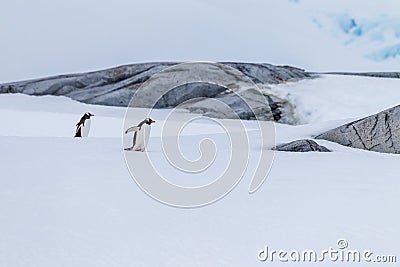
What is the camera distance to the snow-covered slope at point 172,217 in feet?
5.29

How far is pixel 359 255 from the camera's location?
1654 mm

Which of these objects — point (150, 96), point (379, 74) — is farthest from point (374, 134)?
point (379, 74)

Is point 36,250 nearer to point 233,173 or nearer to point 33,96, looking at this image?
point 233,173

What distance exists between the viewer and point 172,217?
2035mm

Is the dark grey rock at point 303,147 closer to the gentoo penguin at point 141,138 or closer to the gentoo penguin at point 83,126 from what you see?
the gentoo penguin at point 141,138

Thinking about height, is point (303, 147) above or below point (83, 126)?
below

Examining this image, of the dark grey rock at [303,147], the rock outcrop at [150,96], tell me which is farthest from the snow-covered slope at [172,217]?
the rock outcrop at [150,96]

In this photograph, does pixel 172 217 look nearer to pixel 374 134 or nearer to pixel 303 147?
pixel 303 147

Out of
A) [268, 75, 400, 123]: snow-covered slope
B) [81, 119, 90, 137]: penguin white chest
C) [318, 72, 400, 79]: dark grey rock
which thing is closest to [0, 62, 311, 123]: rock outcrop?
[268, 75, 400, 123]: snow-covered slope

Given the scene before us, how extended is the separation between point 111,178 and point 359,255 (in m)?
1.63

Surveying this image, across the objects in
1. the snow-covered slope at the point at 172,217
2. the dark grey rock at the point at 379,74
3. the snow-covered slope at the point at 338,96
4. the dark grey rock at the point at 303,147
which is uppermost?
the dark grey rock at the point at 379,74

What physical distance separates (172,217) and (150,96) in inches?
426

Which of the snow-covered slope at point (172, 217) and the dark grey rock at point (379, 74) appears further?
the dark grey rock at point (379, 74)

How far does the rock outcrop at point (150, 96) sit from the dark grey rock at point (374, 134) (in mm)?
6307
